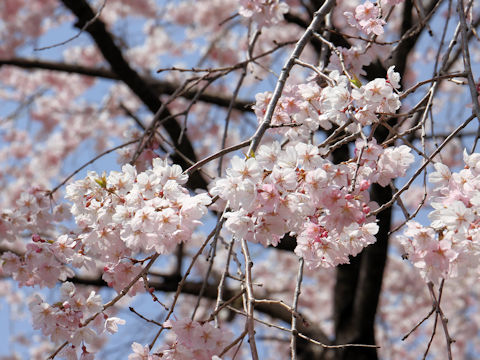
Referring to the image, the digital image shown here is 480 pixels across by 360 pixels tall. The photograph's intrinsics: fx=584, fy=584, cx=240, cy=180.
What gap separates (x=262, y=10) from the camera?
6.74 ft

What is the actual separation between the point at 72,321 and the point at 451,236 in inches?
33.8

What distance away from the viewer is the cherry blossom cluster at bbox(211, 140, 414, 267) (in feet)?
3.71

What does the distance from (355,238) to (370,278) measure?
2.42 metres

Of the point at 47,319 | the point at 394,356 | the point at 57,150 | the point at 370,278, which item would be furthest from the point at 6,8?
the point at 47,319

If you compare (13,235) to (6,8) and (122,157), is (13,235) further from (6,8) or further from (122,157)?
(6,8)

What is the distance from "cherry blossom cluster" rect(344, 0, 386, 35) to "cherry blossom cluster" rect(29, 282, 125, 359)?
3.48 feet

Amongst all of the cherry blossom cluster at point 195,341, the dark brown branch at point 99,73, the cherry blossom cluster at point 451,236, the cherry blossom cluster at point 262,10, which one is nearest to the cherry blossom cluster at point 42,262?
the cherry blossom cluster at point 195,341

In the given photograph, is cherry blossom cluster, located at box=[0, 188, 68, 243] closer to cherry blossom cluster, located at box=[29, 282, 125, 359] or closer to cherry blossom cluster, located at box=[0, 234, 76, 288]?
cherry blossom cluster, located at box=[0, 234, 76, 288]

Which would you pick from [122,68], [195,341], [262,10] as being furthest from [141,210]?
[122,68]

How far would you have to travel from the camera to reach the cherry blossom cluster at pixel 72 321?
131 centimetres

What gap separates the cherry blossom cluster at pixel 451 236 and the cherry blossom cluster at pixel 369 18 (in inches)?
25.8

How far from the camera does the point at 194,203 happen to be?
1169 mm

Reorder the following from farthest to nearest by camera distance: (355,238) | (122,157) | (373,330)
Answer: (373,330) → (122,157) → (355,238)

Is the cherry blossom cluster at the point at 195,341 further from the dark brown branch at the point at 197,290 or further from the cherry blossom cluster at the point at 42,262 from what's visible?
the dark brown branch at the point at 197,290
